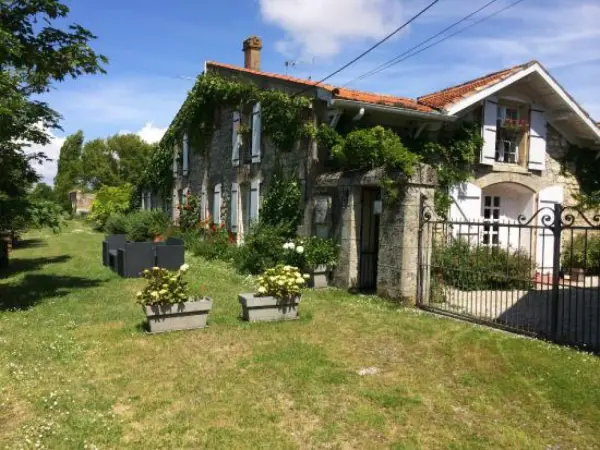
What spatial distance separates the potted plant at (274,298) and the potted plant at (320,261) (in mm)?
2407

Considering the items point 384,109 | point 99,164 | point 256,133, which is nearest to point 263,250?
point 256,133

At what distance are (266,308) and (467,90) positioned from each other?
7.11 meters

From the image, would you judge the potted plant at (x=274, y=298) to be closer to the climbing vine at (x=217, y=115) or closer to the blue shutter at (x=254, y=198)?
the climbing vine at (x=217, y=115)

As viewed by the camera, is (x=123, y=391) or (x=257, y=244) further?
(x=257, y=244)

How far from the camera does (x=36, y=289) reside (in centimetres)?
909

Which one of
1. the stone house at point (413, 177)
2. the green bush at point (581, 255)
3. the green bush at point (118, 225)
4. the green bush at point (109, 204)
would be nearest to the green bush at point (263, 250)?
the stone house at point (413, 177)

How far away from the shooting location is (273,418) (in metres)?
3.73

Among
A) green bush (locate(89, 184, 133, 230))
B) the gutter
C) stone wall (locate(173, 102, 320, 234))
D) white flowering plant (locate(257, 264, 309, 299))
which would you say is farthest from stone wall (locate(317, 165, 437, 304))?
green bush (locate(89, 184, 133, 230))

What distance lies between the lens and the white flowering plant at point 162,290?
5.95 m

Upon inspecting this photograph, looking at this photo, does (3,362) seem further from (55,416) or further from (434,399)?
(434,399)

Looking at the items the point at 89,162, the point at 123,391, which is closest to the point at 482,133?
the point at 123,391

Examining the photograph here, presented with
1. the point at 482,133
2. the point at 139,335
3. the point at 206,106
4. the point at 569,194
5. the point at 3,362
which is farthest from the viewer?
the point at 206,106

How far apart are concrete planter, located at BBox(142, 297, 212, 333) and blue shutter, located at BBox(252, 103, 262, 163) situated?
703 cm

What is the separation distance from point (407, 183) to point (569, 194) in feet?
23.6
